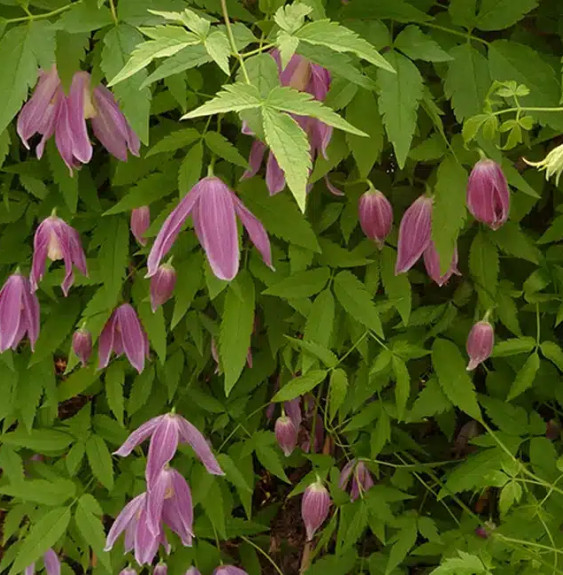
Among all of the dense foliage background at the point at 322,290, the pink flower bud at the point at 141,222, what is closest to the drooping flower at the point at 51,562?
the dense foliage background at the point at 322,290

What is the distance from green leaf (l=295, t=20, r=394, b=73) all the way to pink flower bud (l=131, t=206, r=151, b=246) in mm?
503

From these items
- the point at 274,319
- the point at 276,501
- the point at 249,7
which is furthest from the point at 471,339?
the point at 276,501

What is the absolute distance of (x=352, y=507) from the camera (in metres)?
1.33

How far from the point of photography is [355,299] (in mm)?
1112

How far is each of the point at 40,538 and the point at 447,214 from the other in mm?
824

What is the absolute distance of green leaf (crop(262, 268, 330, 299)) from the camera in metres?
1.10

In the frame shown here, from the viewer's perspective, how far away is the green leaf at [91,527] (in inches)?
52.3

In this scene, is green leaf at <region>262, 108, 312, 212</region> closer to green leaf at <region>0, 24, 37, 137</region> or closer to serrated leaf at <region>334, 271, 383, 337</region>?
green leaf at <region>0, 24, 37, 137</region>

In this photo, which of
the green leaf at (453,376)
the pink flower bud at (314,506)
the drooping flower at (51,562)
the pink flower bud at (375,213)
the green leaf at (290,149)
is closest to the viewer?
the green leaf at (290,149)

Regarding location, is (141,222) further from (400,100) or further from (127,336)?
(400,100)

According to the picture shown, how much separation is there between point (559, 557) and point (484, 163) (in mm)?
581

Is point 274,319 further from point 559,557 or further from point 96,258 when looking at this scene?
point 559,557

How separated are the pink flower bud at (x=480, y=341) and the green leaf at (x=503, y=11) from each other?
39 cm

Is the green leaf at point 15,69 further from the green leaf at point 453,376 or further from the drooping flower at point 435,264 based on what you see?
the green leaf at point 453,376
